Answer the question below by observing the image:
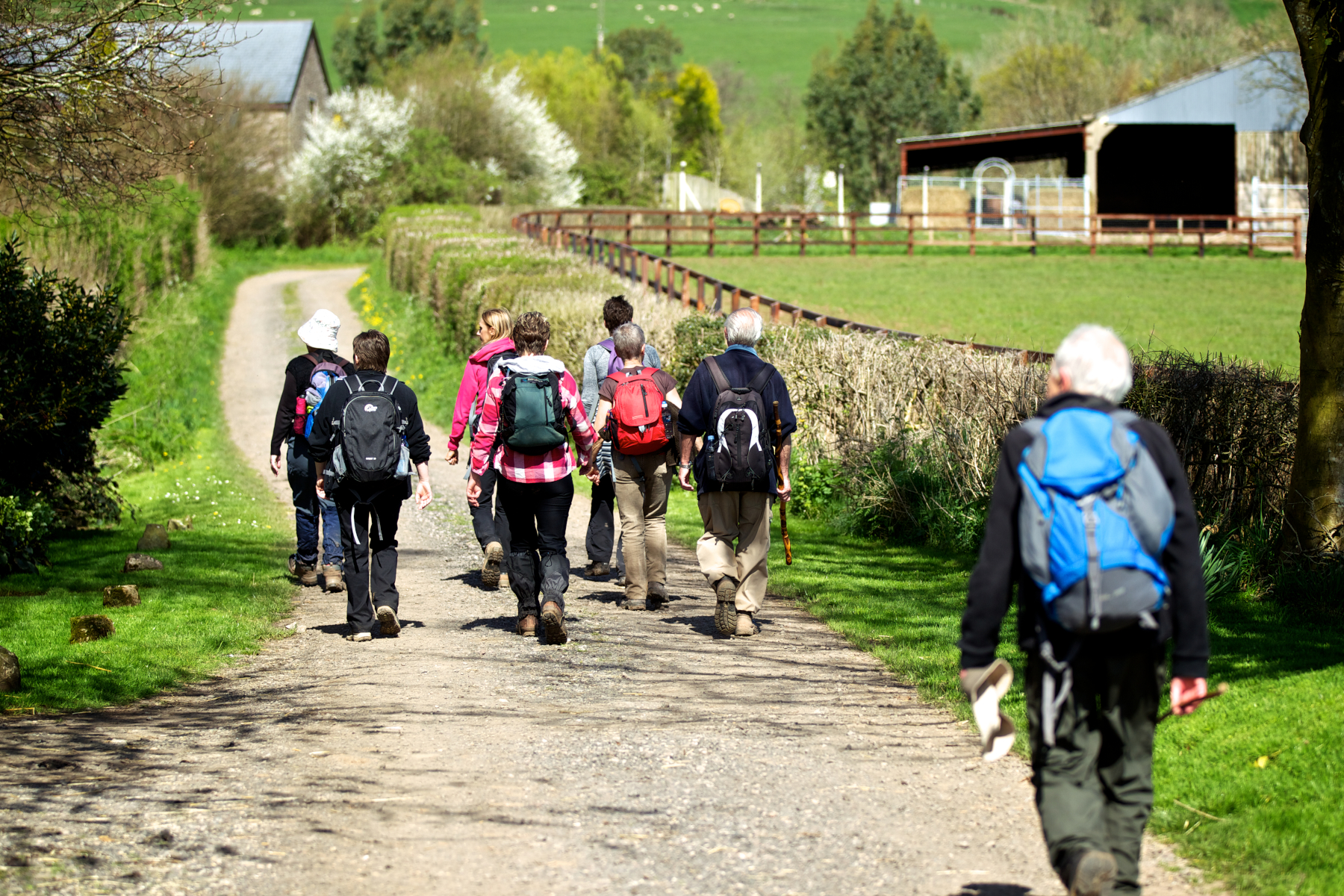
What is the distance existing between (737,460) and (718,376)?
48cm

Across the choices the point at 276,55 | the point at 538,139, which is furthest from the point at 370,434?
the point at 276,55

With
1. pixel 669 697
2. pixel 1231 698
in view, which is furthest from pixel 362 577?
pixel 1231 698

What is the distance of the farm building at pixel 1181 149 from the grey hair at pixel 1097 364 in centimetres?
4565

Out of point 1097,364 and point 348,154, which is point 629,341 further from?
point 348,154

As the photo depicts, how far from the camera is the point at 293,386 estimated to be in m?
9.02

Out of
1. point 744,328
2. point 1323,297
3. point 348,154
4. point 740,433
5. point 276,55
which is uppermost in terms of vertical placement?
point 276,55

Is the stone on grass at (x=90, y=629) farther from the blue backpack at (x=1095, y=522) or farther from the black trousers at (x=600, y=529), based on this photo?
the blue backpack at (x=1095, y=522)

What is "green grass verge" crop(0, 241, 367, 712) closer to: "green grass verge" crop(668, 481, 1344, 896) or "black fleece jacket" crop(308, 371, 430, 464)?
"black fleece jacket" crop(308, 371, 430, 464)

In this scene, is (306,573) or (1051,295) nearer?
(306,573)

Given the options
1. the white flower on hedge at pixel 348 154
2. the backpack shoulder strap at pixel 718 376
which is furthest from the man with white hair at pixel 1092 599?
the white flower on hedge at pixel 348 154

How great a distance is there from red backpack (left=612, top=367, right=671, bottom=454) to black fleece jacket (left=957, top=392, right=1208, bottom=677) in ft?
15.0

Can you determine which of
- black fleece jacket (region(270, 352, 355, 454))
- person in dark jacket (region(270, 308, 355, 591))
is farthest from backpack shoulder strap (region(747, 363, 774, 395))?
black fleece jacket (region(270, 352, 355, 454))

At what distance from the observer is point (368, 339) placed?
736 centimetres

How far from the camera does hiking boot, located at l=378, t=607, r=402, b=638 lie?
766 centimetres
